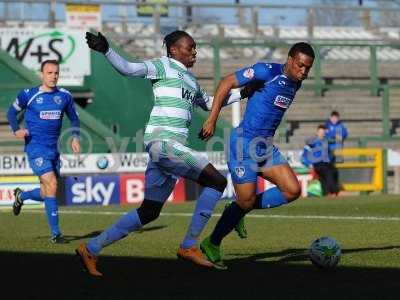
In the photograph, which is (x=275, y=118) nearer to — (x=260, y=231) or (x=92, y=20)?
(x=260, y=231)

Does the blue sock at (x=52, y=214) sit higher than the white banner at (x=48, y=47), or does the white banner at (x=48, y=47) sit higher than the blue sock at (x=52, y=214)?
the white banner at (x=48, y=47)

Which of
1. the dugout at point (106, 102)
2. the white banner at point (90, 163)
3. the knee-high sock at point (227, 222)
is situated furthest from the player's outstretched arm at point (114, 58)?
the dugout at point (106, 102)

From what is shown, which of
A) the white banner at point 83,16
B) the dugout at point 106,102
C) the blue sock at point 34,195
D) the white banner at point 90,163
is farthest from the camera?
the white banner at point 83,16

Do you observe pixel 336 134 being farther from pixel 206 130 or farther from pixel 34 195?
pixel 206 130

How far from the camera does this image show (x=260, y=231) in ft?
48.9

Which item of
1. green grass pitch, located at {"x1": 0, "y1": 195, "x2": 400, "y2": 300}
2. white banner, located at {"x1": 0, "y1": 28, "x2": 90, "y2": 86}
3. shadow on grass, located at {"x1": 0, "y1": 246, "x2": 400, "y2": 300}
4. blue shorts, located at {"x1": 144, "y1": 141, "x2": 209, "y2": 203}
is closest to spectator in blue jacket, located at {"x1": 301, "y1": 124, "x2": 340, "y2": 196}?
white banner, located at {"x1": 0, "y1": 28, "x2": 90, "y2": 86}

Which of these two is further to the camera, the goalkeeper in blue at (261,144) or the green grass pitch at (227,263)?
the goalkeeper in blue at (261,144)

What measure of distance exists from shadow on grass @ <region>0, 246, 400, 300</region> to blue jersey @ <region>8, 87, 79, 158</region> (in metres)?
3.44

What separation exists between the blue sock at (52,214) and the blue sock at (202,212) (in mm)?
4068

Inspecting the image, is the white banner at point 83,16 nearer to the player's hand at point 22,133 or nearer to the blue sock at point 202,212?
the player's hand at point 22,133

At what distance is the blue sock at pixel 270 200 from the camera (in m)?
10.6

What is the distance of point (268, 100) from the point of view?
10.5 meters

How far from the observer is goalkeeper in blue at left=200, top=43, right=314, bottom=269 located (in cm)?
1025

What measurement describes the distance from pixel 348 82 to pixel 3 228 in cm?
2127
